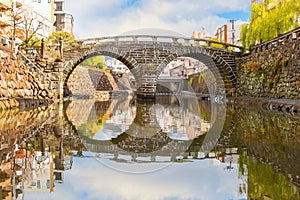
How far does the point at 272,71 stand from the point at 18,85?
1276 cm

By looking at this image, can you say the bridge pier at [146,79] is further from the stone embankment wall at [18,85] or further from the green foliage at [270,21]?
the stone embankment wall at [18,85]

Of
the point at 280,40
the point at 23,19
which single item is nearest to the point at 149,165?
the point at 280,40

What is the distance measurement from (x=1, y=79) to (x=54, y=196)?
11674 mm

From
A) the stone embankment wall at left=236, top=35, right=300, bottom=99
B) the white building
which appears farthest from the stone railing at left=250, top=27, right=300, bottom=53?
the white building

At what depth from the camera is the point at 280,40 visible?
18.4 m

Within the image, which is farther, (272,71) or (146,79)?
(146,79)

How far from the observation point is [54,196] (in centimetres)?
323

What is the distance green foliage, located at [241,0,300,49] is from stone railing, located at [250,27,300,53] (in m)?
1.26

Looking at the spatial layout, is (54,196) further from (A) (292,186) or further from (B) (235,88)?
(B) (235,88)

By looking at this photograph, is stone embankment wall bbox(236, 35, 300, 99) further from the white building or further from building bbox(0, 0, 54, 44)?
the white building

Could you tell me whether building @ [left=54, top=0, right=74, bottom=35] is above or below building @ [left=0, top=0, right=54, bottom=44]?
above

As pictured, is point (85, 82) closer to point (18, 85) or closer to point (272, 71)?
point (18, 85)

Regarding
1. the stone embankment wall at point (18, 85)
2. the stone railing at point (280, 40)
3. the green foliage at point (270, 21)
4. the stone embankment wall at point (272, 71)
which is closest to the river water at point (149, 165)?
the stone embankment wall at point (18, 85)

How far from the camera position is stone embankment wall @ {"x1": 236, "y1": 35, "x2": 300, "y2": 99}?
16266mm
